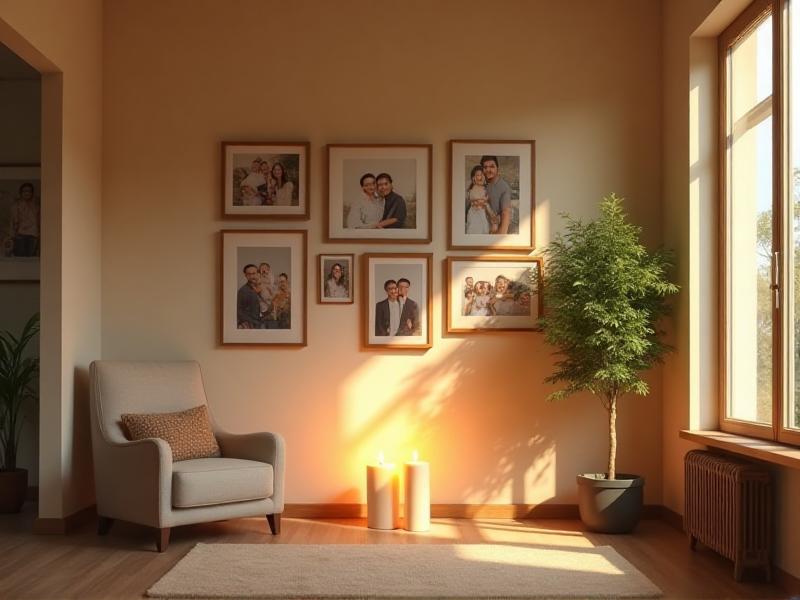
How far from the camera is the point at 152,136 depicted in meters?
6.32

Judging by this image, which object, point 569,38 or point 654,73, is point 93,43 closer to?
point 569,38

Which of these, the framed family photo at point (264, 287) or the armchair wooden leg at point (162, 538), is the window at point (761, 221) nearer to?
the framed family photo at point (264, 287)

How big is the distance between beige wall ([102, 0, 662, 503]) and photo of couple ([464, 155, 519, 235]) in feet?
0.56

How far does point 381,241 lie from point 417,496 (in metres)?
1.62

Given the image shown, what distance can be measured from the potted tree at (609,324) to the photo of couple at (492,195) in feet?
1.62

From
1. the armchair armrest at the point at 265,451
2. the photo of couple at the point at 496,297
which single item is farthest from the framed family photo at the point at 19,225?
the photo of couple at the point at 496,297

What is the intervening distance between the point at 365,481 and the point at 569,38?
314 cm

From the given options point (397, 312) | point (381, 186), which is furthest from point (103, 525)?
point (381, 186)

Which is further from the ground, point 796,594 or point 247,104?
point 247,104

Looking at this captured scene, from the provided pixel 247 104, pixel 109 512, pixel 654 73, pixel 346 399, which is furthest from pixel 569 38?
pixel 109 512

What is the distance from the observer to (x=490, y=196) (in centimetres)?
630

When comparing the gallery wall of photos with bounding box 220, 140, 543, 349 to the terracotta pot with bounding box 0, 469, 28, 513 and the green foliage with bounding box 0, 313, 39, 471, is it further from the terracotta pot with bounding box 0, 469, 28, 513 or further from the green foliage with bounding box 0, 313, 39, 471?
the terracotta pot with bounding box 0, 469, 28, 513

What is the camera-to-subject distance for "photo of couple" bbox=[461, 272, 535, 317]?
626 cm

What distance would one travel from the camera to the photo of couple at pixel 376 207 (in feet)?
20.6
